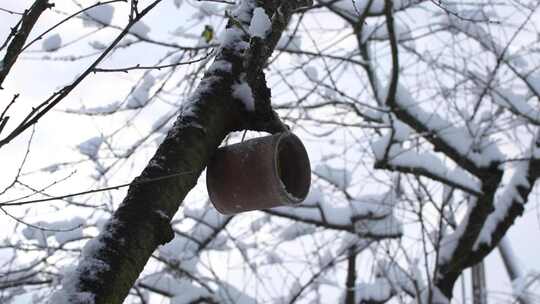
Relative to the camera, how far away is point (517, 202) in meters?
4.49

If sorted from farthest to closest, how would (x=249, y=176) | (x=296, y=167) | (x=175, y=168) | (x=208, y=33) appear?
(x=208, y=33), (x=296, y=167), (x=249, y=176), (x=175, y=168)

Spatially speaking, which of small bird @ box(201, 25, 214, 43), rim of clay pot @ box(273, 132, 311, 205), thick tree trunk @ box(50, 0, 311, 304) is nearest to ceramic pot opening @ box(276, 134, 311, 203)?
rim of clay pot @ box(273, 132, 311, 205)

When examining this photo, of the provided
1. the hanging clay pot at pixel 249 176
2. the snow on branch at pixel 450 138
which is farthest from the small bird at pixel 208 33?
the hanging clay pot at pixel 249 176

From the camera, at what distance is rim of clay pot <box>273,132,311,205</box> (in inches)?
71.5

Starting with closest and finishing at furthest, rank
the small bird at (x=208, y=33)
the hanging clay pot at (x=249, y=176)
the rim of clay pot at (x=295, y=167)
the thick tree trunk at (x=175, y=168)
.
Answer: the thick tree trunk at (x=175, y=168)
the hanging clay pot at (x=249, y=176)
the rim of clay pot at (x=295, y=167)
the small bird at (x=208, y=33)

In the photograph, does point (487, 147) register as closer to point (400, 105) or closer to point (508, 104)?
point (508, 104)

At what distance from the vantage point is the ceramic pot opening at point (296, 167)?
1.84 metres

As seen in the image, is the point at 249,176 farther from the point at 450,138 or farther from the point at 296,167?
the point at 450,138

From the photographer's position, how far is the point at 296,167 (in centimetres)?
191

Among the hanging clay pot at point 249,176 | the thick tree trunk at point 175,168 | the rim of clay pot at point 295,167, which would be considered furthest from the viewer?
the rim of clay pot at point 295,167

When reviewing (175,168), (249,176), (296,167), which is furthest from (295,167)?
(175,168)

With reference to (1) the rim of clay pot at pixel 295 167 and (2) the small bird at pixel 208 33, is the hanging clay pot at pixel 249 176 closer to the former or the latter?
(1) the rim of clay pot at pixel 295 167

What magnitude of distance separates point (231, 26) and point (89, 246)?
0.83m

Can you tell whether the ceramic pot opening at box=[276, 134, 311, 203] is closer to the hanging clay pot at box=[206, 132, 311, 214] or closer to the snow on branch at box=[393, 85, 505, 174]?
the hanging clay pot at box=[206, 132, 311, 214]
